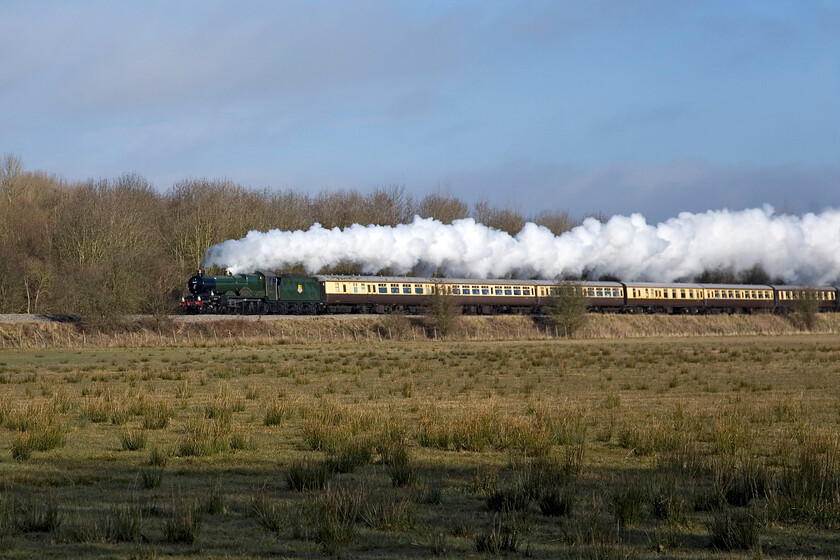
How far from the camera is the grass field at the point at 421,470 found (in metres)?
10.1

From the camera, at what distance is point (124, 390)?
27781 millimetres

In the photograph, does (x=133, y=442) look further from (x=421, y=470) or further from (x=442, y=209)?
(x=442, y=209)

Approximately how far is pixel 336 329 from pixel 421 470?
53852 mm

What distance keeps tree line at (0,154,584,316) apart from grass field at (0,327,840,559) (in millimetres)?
32321

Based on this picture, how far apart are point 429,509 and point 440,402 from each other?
12.9 meters

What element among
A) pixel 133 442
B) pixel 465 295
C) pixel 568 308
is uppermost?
pixel 465 295

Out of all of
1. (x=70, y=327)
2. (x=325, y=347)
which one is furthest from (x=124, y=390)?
(x=70, y=327)

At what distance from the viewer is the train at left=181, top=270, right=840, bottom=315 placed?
66.4 metres

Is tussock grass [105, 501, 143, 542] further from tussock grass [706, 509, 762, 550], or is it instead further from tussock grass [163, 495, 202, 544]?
tussock grass [706, 509, 762, 550]

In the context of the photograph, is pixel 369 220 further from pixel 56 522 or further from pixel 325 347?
pixel 56 522

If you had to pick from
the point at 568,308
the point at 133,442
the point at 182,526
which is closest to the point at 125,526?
the point at 182,526

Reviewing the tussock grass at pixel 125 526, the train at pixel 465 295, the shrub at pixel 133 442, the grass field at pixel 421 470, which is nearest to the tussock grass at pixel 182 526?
the grass field at pixel 421 470

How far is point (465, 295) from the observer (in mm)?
76062

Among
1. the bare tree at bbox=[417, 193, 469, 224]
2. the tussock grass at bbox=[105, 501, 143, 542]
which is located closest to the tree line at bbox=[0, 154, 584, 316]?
the bare tree at bbox=[417, 193, 469, 224]
